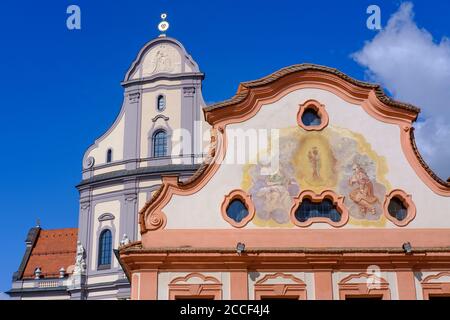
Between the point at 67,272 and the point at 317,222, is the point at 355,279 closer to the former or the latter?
the point at 317,222

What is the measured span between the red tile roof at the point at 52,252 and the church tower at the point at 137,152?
6224 millimetres

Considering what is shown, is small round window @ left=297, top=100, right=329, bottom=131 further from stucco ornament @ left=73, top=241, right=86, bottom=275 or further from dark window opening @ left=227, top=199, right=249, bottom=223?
stucco ornament @ left=73, top=241, right=86, bottom=275

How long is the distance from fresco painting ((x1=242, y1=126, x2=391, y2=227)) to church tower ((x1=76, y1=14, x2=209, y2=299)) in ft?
A: 76.6

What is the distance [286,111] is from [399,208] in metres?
5.23

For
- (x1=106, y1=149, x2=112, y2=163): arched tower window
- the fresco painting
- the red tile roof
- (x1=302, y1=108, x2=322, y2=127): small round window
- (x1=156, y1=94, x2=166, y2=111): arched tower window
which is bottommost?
the fresco painting

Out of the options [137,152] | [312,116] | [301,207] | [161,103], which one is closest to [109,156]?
[137,152]

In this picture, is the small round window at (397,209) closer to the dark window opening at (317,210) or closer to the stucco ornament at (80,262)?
the dark window opening at (317,210)

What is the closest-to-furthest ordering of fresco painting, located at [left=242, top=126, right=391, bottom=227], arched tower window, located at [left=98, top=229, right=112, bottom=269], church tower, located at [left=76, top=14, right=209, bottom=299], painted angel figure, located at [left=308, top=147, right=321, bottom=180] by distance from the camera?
fresco painting, located at [left=242, top=126, right=391, bottom=227], painted angel figure, located at [left=308, top=147, right=321, bottom=180], church tower, located at [left=76, top=14, right=209, bottom=299], arched tower window, located at [left=98, top=229, right=112, bottom=269]

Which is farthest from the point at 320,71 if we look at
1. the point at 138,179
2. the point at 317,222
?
the point at 138,179

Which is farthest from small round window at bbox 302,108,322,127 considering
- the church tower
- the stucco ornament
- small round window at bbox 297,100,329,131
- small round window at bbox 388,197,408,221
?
the stucco ornament

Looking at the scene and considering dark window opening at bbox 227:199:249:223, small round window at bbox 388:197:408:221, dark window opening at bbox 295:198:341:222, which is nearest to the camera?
dark window opening at bbox 227:199:249:223

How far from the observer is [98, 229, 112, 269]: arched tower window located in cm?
4831

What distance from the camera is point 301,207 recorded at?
75.3ft

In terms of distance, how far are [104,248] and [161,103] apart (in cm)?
1154
